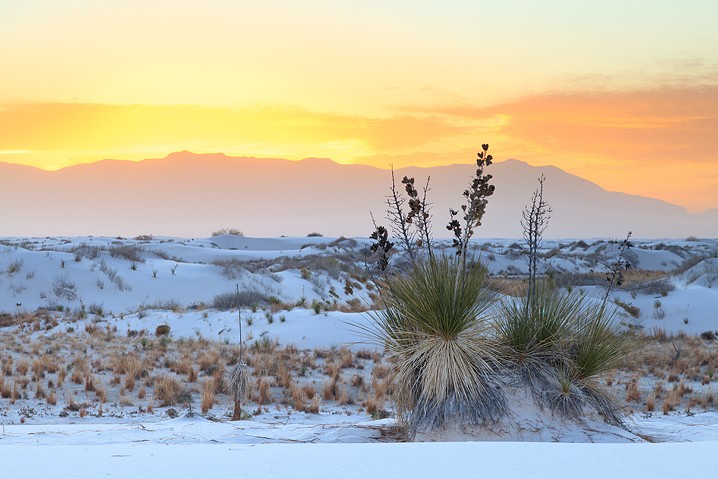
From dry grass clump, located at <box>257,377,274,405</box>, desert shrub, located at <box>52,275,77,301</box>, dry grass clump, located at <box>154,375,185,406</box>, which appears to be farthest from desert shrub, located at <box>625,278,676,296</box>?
desert shrub, located at <box>52,275,77,301</box>

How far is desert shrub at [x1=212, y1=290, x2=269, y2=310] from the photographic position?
70.7ft

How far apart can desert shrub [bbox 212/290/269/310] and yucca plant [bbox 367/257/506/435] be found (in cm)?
1349

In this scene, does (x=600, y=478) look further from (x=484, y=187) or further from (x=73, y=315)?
(x=73, y=315)

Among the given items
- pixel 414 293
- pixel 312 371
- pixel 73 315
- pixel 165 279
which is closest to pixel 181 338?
pixel 312 371

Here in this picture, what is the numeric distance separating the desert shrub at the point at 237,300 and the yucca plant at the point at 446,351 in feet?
44.3

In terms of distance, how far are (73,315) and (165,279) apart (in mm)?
8031

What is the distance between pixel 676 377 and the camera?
45.5 feet

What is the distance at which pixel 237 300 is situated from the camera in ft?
73.3

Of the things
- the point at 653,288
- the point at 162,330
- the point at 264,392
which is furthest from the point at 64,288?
the point at 653,288

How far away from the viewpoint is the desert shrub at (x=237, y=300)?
2155 centimetres

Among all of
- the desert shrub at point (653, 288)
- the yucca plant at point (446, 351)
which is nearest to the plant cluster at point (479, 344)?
the yucca plant at point (446, 351)

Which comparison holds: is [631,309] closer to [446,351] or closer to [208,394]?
[208,394]

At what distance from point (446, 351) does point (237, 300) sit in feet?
52.1

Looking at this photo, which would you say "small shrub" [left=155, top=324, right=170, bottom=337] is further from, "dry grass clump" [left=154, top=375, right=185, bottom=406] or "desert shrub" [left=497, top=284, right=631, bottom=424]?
"desert shrub" [left=497, top=284, right=631, bottom=424]
